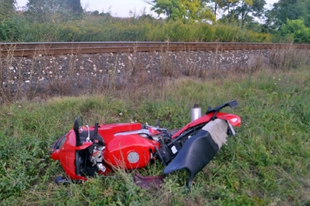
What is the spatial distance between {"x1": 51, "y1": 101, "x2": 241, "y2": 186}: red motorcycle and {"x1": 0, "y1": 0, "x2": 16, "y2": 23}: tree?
37.3ft

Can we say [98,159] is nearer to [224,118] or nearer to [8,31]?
[224,118]

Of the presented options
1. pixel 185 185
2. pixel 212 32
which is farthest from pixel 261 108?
pixel 212 32

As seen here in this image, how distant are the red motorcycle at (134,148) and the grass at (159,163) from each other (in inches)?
6.3

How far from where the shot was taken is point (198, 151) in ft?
11.0

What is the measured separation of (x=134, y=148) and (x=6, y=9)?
44.4 feet

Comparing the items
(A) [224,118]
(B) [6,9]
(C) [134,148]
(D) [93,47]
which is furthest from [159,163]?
(B) [6,9]

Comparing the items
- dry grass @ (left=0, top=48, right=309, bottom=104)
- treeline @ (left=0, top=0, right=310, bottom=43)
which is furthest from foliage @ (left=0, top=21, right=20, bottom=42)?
dry grass @ (left=0, top=48, right=309, bottom=104)

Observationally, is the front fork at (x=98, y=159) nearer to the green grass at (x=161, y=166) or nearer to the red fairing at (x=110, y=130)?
the green grass at (x=161, y=166)

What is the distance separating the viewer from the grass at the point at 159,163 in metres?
3.33

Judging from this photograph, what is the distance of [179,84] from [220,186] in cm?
421

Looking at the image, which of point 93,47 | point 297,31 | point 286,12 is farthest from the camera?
point 286,12

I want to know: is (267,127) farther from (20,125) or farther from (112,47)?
(112,47)

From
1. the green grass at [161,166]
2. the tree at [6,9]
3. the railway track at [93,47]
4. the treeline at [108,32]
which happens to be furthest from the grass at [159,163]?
the tree at [6,9]

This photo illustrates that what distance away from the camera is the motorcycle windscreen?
322 cm
